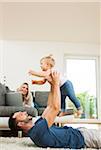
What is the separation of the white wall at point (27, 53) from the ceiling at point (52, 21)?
0.23ft

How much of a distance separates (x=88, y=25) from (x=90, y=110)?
38.3 inches

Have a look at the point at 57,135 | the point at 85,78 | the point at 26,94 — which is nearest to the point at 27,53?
the point at 26,94

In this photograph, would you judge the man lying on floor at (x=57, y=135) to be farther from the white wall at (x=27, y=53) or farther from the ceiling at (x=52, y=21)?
the ceiling at (x=52, y=21)

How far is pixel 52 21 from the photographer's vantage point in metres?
3.35

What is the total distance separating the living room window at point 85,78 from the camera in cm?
310

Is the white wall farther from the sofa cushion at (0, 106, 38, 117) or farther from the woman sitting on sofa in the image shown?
the sofa cushion at (0, 106, 38, 117)

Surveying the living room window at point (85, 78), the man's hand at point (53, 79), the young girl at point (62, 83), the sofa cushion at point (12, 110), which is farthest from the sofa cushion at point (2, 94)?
the man's hand at point (53, 79)

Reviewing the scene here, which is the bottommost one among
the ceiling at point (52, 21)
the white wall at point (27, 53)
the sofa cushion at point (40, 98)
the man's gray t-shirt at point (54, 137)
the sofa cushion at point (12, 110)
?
the man's gray t-shirt at point (54, 137)

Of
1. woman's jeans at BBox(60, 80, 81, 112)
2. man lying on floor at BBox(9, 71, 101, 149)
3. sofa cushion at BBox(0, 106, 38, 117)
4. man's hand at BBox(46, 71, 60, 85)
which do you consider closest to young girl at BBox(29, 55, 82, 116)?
woman's jeans at BBox(60, 80, 81, 112)

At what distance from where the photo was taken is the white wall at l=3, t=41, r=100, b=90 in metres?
3.14

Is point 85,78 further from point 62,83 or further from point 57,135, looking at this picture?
point 57,135

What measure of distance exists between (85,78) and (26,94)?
2.20ft

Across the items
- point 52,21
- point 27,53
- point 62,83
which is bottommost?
point 62,83

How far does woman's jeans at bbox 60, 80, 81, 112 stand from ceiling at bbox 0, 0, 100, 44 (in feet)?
2.01
